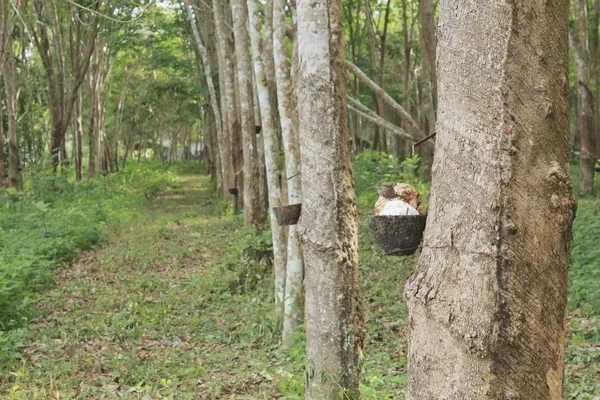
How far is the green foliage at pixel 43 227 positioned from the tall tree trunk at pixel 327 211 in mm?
3378

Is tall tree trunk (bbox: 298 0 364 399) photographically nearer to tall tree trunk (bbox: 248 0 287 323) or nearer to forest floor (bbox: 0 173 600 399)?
forest floor (bbox: 0 173 600 399)

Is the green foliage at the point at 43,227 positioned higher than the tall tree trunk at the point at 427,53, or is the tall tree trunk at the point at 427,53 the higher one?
the tall tree trunk at the point at 427,53

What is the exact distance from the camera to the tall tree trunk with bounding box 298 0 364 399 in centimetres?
398

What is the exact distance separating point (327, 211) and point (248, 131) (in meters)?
7.28

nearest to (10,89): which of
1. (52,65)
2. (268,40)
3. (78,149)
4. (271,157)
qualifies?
(52,65)

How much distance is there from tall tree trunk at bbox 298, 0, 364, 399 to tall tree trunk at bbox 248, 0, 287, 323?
104 inches

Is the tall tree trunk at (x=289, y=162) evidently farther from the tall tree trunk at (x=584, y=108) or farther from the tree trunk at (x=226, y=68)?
the tall tree trunk at (x=584, y=108)

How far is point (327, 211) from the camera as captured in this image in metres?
4.07

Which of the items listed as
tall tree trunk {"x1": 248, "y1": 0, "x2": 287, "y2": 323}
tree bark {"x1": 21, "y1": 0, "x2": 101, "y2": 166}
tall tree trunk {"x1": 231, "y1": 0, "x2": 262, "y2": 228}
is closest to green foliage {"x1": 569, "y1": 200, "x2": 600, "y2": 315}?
tall tree trunk {"x1": 248, "y1": 0, "x2": 287, "y2": 323}

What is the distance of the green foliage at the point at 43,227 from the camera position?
720 cm

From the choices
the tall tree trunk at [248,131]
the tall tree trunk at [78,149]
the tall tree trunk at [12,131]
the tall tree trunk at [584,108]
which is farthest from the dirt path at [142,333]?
the tall tree trunk at [78,149]

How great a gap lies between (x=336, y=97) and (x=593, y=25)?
727 inches

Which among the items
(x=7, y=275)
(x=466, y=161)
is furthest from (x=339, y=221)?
(x=7, y=275)

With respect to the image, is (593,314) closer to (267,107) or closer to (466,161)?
(267,107)
